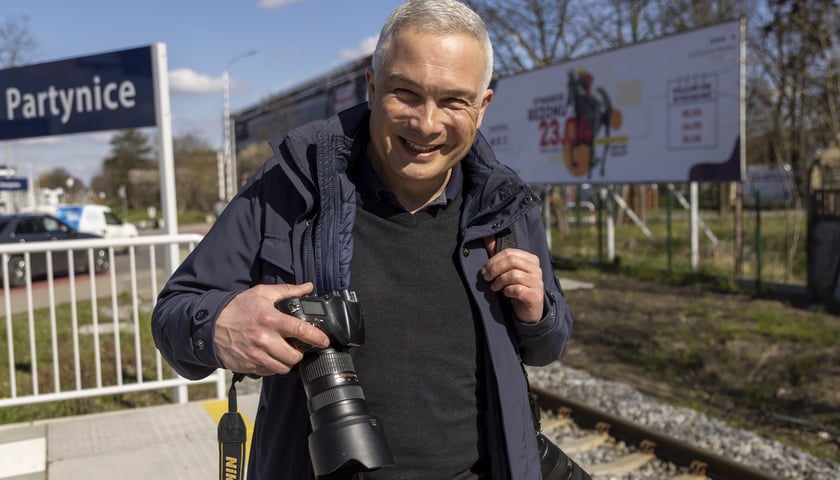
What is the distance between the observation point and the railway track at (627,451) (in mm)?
4977

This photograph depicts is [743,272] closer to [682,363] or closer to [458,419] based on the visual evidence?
[682,363]

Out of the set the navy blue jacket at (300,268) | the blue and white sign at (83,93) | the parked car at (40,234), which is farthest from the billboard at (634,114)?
the navy blue jacket at (300,268)

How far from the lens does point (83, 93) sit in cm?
598

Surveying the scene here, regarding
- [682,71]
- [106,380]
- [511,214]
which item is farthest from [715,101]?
[511,214]

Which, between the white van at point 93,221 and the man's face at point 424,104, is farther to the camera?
the white van at point 93,221

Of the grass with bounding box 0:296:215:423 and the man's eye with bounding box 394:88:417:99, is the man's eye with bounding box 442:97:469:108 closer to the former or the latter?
the man's eye with bounding box 394:88:417:99

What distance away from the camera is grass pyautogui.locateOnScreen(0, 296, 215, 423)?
21.0 feet

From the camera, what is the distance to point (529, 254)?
6.30ft

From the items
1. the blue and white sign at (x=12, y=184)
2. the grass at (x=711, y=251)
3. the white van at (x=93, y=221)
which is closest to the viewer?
the grass at (x=711, y=251)

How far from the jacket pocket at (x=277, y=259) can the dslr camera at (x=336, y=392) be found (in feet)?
0.55

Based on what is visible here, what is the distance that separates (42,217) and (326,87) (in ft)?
37.0

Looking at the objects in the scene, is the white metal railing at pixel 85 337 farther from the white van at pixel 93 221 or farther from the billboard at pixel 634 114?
the white van at pixel 93 221

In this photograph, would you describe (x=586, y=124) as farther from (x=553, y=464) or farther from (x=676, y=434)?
(x=553, y=464)

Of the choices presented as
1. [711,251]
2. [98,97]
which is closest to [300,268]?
[98,97]
